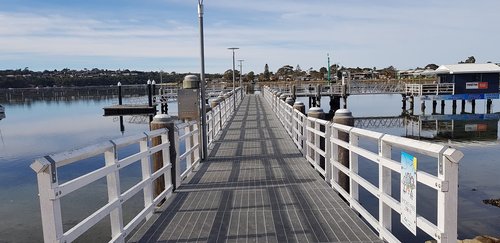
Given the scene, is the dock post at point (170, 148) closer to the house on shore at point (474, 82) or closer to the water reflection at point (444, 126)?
the water reflection at point (444, 126)

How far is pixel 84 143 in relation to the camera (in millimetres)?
30078

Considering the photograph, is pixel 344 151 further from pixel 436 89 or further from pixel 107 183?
pixel 436 89

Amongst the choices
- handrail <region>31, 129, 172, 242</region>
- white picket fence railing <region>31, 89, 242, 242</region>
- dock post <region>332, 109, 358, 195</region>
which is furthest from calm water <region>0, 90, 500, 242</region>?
handrail <region>31, 129, 172, 242</region>

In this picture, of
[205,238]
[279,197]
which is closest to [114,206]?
[205,238]

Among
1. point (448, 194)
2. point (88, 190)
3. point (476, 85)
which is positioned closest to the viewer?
point (448, 194)

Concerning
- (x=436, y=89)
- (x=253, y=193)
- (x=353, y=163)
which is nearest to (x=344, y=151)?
(x=353, y=163)

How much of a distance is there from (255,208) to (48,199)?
127 inches

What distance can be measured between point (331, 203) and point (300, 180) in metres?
1.62

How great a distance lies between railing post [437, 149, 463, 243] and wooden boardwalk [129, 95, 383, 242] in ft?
4.81

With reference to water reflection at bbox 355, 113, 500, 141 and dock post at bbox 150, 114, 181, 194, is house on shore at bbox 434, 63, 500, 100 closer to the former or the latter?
water reflection at bbox 355, 113, 500, 141

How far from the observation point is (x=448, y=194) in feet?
10.6

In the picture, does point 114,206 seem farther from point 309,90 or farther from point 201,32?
point 309,90

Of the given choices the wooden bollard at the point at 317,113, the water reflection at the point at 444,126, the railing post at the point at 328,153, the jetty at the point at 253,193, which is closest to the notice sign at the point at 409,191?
the jetty at the point at 253,193

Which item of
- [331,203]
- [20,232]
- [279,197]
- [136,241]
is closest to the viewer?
[136,241]
